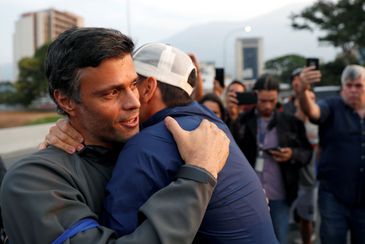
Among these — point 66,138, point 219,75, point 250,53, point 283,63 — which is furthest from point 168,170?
point 250,53

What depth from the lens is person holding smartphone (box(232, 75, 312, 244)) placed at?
3.71 m

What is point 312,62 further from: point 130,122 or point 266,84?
point 130,122

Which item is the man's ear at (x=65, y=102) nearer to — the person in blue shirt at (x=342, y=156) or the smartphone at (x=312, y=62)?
the person in blue shirt at (x=342, y=156)

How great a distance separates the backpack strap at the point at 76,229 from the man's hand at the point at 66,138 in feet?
0.97

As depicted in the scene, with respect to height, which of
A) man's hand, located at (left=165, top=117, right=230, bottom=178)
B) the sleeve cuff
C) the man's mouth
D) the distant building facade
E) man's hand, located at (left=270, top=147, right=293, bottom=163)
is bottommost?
man's hand, located at (left=270, top=147, right=293, bottom=163)

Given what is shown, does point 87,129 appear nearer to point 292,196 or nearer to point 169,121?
point 169,121

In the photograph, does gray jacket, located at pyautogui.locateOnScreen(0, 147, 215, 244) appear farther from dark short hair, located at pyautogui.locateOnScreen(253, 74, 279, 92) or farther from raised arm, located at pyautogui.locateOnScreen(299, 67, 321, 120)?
dark short hair, located at pyautogui.locateOnScreen(253, 74, 279, 92)

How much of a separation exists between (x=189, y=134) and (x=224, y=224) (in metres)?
0.31

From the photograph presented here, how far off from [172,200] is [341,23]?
101 ft

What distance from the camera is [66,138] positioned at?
1.52 metres

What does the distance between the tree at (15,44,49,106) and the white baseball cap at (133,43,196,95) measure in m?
39.4

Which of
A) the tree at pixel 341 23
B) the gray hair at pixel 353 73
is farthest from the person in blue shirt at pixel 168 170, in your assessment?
the tree at pixel 341 23

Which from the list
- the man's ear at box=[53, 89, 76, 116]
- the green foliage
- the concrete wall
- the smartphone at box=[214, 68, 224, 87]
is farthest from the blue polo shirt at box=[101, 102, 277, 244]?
the green foliage

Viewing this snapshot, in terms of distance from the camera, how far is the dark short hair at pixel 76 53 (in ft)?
4.56
